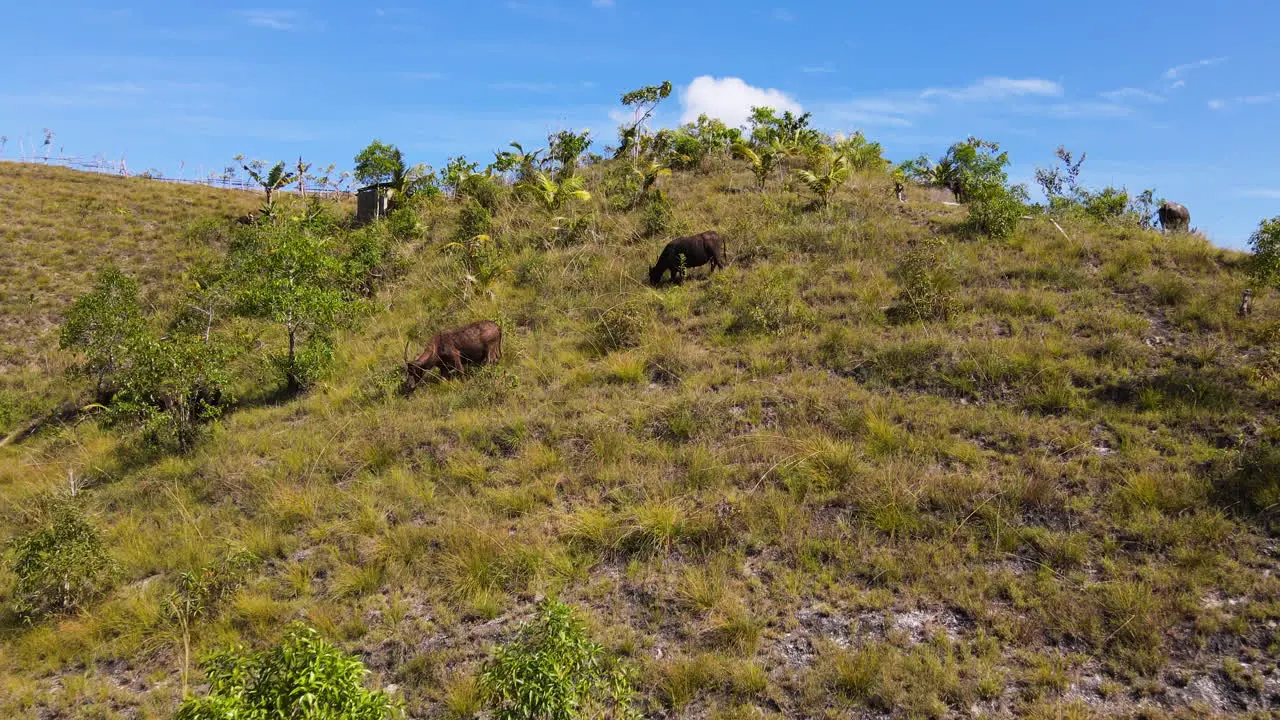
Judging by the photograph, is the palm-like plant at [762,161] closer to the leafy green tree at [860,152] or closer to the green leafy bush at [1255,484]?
the leafy green tree at [860,152]

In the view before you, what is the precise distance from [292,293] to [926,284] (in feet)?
39.1

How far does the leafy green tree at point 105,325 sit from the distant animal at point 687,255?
1164 cm

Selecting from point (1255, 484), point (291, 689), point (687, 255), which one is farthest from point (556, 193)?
point (291, 689)

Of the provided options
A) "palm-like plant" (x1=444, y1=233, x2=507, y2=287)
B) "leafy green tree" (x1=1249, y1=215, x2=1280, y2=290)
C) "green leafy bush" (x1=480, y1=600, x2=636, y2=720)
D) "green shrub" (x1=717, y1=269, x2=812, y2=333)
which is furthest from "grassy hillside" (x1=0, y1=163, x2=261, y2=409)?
"leafy green tree" (x1=1249, y1=215, x2=1280, y2=290)

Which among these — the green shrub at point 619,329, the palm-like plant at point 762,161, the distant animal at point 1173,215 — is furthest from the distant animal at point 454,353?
the distant animal at point 1173,215

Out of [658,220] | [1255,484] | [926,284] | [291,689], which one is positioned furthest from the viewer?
[658,220]

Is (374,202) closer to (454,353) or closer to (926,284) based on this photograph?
(454,353)

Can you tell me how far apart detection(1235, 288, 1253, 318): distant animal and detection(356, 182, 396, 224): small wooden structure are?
76.9ft

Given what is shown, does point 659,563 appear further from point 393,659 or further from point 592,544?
point 393,659

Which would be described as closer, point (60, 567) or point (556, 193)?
point (60, 567)

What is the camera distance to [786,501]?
8.24 m

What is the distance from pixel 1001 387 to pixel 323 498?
9871 mm

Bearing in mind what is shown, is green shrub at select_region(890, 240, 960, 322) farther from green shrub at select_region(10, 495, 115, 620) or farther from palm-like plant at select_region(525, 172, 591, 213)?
green shrub at select_region(10, 495, 115, 620)

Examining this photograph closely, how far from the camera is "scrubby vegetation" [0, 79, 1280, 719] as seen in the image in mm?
5945
